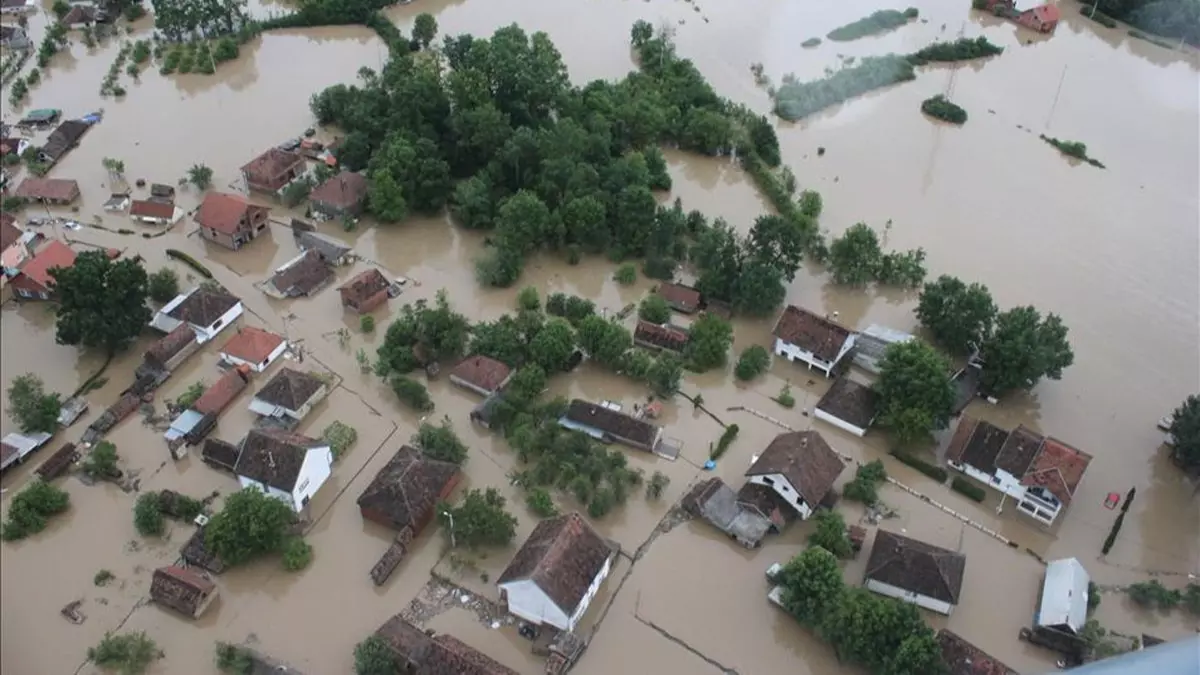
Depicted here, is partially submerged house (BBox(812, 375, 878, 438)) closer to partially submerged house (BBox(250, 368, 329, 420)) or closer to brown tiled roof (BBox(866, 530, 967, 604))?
brown tiled roof (BBox(866, 530, 967, 604))

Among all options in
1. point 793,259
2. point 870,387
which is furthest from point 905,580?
point 793,259

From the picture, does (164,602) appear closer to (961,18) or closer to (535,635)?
(535,635)

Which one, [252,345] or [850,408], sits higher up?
[252,345]

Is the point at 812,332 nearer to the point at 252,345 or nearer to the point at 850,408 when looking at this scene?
the point at 850,408

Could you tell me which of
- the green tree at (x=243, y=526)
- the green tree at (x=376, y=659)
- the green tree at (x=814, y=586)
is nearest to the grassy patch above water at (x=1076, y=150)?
the green tree at (x=814, y=586)

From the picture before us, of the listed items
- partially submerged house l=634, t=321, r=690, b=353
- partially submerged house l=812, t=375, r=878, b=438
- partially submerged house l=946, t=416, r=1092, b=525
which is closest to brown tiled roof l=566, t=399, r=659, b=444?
partially submerged house l=634, t=321, r=690, b=353

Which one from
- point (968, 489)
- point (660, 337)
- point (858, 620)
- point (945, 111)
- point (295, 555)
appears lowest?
point (968, 489)

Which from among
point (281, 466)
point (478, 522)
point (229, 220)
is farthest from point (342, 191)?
point (478, 522)
